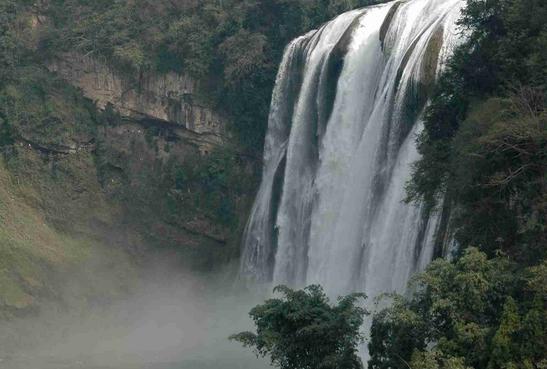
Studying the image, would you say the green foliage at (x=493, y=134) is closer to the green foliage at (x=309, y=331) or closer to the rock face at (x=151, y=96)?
the green foliage at (x=309, y=331)

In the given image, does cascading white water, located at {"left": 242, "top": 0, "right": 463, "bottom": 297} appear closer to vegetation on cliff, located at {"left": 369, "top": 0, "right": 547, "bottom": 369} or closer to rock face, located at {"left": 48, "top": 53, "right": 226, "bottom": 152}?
vegetation on cliff, located at {"left": 369, "top": 0, "right": 547, "bottom": 369}

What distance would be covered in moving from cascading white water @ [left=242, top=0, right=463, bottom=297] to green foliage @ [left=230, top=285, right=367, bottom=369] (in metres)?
4.92

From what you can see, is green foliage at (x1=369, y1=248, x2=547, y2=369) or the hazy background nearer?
green foliage at (x1=369, y1=248, x2=547, y2=369)

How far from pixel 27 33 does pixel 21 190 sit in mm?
6903

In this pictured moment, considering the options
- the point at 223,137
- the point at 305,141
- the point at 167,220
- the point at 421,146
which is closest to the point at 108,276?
the point at 167,220

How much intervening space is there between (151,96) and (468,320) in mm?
27118

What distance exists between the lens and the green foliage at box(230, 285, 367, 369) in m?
21.4

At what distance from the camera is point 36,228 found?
42.9 metres

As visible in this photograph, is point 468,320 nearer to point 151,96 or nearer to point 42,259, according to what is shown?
point 42,259

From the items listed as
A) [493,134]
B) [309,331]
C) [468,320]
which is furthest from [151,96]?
[468,320]

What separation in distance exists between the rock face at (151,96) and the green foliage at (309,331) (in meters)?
21.9

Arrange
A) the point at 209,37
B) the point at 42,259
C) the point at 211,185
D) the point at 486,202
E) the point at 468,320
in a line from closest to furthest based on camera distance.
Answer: the point at 468,320
the point at 486,202
the point at 42,259
the point at 211,185
the point at 209,37

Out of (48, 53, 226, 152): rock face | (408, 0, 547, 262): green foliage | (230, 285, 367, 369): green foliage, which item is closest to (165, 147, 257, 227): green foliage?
(48, 53, 226, 152): rock face

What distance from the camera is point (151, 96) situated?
4431 cm
